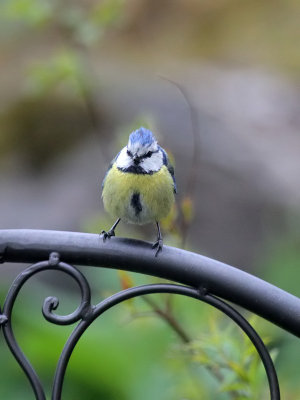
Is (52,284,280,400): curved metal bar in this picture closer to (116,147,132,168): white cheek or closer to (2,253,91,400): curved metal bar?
(2,253,91,400): curved metal bar

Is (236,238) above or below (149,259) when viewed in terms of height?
above

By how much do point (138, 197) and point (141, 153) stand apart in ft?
0.47

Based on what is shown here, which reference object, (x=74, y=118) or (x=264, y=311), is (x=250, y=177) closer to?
(x=74, y=118)

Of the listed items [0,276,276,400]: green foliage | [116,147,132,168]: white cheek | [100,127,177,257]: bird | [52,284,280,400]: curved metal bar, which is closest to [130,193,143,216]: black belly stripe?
[100,127,177,257]: bird

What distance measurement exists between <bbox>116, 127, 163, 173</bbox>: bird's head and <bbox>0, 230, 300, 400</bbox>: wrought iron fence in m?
0.60

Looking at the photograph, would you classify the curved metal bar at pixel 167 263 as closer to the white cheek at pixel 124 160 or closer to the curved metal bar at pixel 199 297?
the curved metal bar at pixel 199 297

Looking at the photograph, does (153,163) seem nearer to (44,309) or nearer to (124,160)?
(124,160)

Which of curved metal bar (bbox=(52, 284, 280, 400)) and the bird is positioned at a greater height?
the bird

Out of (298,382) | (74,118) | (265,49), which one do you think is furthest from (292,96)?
(298,382)

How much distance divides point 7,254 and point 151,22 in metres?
6.00

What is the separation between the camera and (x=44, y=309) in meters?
1.68

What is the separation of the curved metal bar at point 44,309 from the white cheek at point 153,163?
72cm

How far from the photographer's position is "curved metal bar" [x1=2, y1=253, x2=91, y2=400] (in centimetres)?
168

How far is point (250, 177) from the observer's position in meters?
4.78
